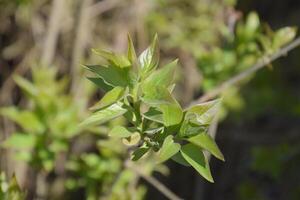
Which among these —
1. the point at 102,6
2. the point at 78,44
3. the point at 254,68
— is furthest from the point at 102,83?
the point at 102,6

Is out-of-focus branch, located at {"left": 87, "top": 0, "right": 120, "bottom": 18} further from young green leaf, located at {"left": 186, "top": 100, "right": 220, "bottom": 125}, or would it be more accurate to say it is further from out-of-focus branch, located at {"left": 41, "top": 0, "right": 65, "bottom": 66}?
young green leaf, located at {"left": 186, "top": 100, "right": 220, "bottom": 125}

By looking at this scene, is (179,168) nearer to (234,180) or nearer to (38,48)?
(234,180)

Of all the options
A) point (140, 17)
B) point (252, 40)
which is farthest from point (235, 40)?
point (140, 17)

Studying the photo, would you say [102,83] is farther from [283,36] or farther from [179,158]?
[283,36]

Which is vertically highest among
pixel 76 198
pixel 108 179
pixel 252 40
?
pixel 252 40

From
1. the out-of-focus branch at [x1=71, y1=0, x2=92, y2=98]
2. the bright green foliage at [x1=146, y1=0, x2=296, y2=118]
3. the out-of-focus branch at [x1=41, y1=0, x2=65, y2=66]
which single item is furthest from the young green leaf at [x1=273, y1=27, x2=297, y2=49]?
the out-of-focus branch at [x1=41, y1=0, x2=65, y2=66]

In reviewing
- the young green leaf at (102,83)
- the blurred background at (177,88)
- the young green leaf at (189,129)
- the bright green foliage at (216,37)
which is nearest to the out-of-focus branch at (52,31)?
the blurred background at (177,88)

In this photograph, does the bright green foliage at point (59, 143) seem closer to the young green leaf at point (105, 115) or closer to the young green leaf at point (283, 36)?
the young green leaf at point (283, 36)
